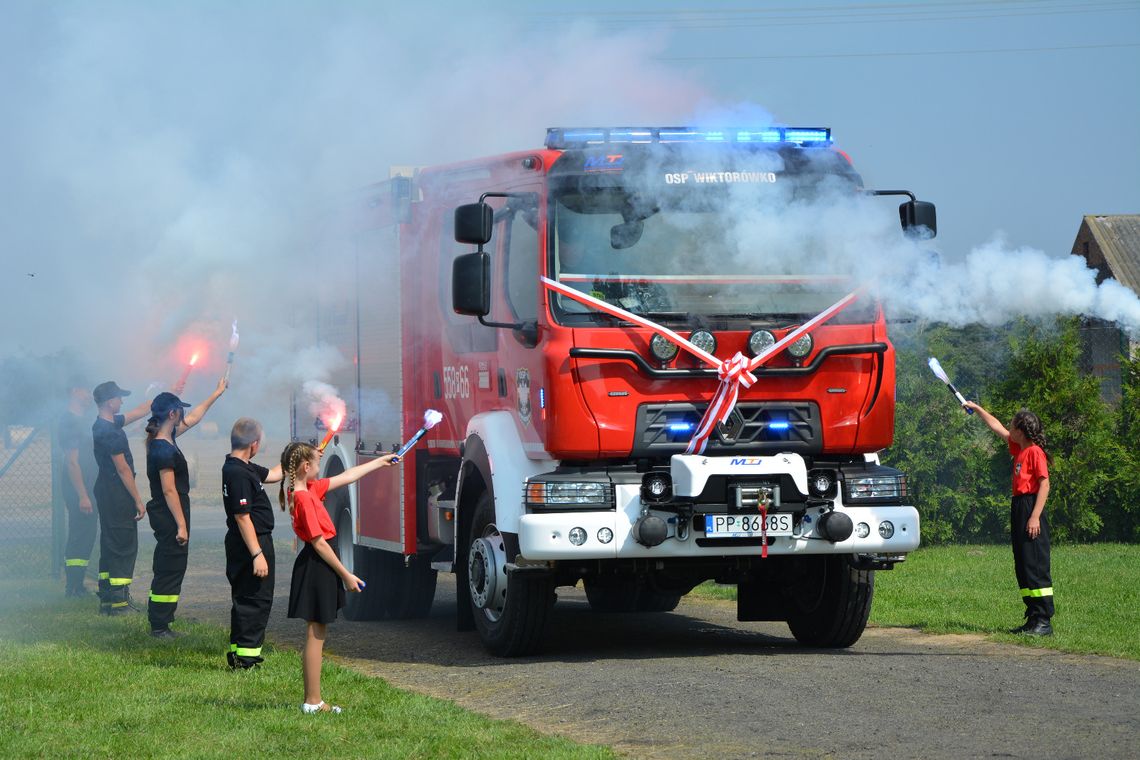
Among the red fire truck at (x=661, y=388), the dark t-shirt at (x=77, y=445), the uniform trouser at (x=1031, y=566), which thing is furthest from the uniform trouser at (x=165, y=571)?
the uniform trouser at (x=1031, y=566)

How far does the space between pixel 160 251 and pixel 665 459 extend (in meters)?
6.75

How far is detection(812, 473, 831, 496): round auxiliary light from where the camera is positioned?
9.91 meters

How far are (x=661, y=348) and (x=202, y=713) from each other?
11.2ft

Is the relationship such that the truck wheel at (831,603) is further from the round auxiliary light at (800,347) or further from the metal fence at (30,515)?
the metal fence at (30,515)

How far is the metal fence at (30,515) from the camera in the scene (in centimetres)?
1631

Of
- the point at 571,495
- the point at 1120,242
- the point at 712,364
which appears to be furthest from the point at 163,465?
the point at 1120,242

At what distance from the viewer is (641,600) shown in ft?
44.8

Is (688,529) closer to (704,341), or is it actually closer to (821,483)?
(821,483)

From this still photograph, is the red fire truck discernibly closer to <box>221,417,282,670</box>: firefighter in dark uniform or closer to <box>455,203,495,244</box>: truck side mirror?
<box>455,203,495,244</box>: truck side mirror

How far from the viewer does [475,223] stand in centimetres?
977

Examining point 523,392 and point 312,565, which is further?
point 523,392

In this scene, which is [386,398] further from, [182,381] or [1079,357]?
[1079,357]

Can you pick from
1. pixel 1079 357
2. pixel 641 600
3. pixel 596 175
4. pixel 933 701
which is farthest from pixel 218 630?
pixel 1079 357

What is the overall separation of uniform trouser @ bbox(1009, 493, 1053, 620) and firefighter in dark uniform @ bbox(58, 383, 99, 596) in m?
7.97
